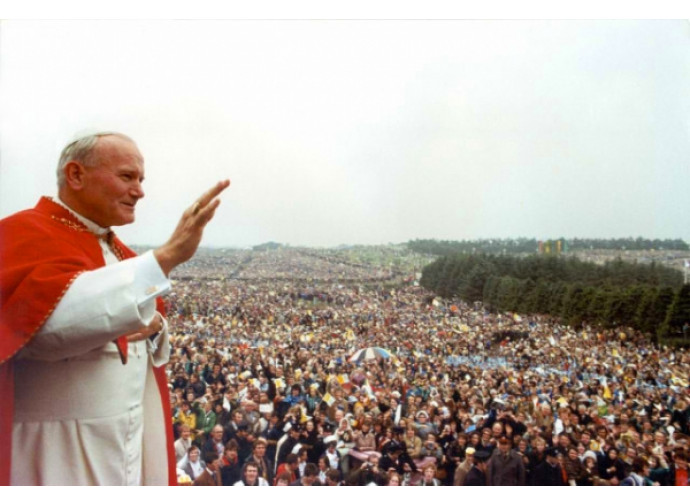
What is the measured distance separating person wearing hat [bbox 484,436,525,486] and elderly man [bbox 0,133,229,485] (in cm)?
180

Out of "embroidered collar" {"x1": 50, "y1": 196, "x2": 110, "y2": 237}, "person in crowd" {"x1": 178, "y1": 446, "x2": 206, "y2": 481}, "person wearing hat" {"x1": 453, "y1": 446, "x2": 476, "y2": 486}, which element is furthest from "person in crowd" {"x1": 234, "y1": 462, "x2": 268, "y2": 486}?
"embroidered collar" {"x1": 50, "y1": 196, "x2": 110, "y2": 237}

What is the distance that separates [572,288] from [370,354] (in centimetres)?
131

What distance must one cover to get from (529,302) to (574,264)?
1.16ft

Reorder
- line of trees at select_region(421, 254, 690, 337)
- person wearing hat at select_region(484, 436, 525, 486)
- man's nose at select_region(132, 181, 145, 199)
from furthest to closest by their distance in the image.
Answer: line of trees at select_region(421, 254, 690, 337)
person wearing hat at select_region(484, 436, 525, 486)
man's nose at select_region(132, 181, 145, 199)

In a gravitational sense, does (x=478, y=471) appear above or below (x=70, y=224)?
below

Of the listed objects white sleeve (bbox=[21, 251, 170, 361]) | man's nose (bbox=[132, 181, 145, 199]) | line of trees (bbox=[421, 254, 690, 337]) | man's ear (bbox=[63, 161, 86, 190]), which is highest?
man's ear (bbox=[63, 161, 86, 190])

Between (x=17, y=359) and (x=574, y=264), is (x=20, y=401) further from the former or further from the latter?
(x=574, y=264)

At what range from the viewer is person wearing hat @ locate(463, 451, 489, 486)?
9.95 feet

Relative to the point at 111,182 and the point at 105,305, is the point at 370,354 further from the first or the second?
the point at 105,305

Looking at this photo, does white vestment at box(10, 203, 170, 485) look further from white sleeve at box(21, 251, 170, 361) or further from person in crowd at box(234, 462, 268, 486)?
person in crowd at box(234, 462, 268, 486)

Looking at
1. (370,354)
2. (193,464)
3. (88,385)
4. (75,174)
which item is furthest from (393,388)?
(75,174)

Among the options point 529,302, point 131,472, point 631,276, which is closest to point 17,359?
point 131,472

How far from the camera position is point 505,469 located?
3031 mm

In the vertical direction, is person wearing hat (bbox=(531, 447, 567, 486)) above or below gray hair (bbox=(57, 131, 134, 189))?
below
